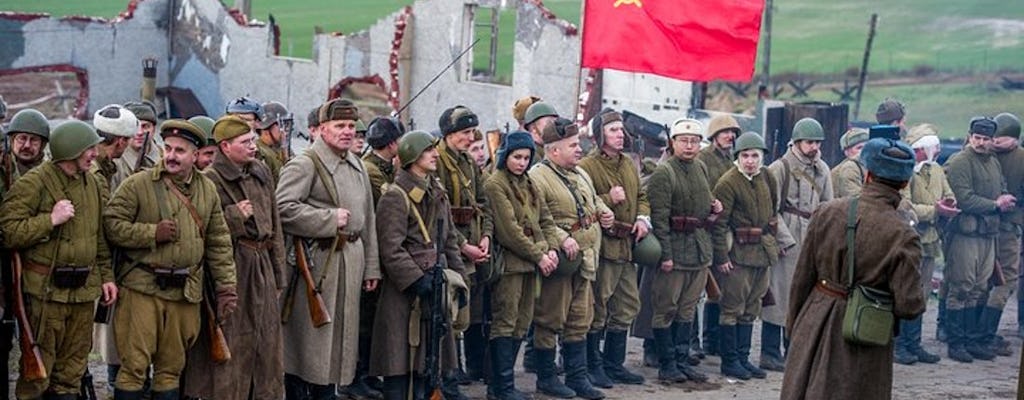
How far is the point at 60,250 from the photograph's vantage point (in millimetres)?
9938

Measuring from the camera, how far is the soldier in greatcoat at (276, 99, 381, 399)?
36.4ft

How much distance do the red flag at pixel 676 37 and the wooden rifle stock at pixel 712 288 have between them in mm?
2506

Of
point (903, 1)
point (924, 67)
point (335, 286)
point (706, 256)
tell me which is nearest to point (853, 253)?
point (335, 286)

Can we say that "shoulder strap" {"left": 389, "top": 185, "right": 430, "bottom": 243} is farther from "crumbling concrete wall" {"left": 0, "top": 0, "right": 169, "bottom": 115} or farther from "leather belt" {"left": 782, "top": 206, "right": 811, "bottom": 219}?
"crumbling concrete wall" {"left": 0, "top": 0, "right": 169, "bottom": 115}

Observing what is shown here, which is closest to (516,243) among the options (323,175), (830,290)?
(323,175)

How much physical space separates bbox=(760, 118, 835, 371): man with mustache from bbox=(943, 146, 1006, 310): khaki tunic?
170 centimetres

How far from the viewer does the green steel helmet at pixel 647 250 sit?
13648 mm

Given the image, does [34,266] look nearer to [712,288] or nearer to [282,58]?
[712,288]

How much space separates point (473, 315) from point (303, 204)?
2175 millimetres

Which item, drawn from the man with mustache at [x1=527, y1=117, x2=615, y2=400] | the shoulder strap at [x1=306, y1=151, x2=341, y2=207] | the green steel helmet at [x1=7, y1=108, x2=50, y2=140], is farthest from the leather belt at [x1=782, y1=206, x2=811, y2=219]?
the green steel helmet at [x1=7, y1=108, x2=50, y2=140]

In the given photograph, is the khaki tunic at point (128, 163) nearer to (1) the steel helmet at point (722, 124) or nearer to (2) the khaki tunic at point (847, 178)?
(1) the steel helmet at point (722, 124)

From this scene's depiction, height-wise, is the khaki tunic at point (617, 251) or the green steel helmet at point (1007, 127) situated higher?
the green steel helmet at point (1007, 127)

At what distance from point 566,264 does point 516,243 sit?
0.53 metres

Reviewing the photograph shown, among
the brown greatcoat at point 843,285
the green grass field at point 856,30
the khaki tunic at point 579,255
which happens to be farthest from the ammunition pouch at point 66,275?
the green grass field at point 856,30
